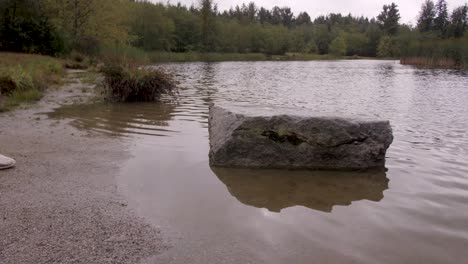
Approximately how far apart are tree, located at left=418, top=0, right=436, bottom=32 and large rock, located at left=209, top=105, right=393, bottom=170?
288ft

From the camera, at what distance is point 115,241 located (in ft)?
11.6

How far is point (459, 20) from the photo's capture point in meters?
70.8

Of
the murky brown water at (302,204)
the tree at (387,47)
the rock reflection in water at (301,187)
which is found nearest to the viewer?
the murky brown water at (302,204)

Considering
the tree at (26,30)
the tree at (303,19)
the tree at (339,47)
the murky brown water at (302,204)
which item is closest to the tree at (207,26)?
the tree at (339,47)

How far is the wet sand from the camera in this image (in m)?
3.33

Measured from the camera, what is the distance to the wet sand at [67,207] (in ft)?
10.9

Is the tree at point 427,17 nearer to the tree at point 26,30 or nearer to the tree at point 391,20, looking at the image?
the tree at point 391,20

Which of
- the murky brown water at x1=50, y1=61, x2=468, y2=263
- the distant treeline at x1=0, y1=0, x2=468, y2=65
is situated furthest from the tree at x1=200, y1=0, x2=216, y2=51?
the murky brown water at x1=50, y1=61, x2=468, y2=263

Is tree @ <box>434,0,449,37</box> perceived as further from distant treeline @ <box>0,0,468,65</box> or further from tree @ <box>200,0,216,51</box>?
tree @ <box>200,0,216,51</box>

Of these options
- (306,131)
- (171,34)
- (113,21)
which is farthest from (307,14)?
(306,131)

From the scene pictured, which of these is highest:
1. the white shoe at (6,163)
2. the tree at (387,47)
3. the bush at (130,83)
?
the tree at (387,47)

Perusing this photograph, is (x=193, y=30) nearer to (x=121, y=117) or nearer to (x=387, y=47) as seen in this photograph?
(x=387, y=47)

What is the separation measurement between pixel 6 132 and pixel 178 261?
5767 mm

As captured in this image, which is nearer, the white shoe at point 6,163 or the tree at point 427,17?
the white shoe at point 6,163
